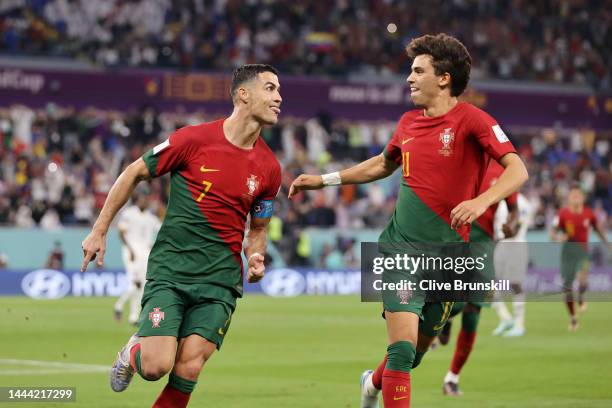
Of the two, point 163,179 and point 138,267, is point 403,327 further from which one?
point 163,179

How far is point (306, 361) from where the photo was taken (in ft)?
51.2

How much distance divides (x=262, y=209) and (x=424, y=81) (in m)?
1.56

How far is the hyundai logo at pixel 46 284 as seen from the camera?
28.1 metres

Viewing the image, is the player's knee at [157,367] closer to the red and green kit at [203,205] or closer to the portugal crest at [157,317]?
the portugal crest at [157,317]

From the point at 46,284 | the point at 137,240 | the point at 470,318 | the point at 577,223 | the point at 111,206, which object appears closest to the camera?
the point at 111,206

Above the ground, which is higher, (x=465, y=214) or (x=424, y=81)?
(x=424, y=81)

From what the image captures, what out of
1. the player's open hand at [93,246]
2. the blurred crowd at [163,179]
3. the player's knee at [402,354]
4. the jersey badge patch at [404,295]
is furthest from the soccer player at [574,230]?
the player's open hand at [93,246]

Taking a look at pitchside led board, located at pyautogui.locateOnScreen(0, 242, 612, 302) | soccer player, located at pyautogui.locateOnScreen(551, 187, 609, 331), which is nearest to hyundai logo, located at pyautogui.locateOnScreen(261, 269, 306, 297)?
pitchside led board, located at pyautogui.locateOnScreen(0, 242, 612, 302)

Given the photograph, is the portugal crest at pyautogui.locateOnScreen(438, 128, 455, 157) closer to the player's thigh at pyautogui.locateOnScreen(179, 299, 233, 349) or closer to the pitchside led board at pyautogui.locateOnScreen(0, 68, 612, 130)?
the player's thigh at pyautogui.locateOnScreen(179, 299, 233, 349)

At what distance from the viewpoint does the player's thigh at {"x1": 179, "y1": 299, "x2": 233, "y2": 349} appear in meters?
8.01

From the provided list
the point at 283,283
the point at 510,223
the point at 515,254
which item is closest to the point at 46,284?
the point at 283,283

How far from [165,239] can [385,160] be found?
6.70ft

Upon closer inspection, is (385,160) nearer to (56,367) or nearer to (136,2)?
(56,367)

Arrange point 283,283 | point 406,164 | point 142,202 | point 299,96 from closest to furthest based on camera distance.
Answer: point 406,164, point 142,202, point 283,283, point 299,96
